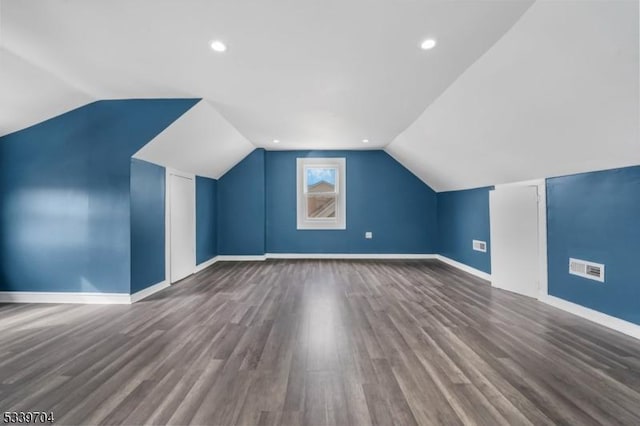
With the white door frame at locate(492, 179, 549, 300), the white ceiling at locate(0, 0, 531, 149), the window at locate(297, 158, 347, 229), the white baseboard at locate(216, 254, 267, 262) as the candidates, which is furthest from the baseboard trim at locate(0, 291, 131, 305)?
the white door frame at locate(492, 179, 549, 300)

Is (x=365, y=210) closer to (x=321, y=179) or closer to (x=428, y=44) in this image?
(x=321, y=179)

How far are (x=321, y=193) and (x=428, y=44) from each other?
442cm

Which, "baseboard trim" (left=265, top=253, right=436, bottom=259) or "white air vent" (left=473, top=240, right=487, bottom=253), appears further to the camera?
"baseboard trim" (left=265, top=253, right=436, bottom=259)

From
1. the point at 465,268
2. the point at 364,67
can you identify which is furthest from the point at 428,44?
the point at 465,268

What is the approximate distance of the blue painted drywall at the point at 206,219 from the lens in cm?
547

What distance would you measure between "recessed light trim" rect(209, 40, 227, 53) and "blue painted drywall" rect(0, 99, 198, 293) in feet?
4.53

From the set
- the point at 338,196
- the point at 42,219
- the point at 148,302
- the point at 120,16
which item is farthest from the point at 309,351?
the point at 338,196

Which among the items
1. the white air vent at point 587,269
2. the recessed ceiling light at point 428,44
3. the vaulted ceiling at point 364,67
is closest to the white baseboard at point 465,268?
the white air vent at point 587,269

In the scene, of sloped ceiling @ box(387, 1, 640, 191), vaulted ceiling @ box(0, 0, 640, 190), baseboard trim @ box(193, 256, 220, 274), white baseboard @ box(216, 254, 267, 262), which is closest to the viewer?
sloped ceiling @ box(387, 1, 640, 191)

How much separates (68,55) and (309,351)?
3357 mm

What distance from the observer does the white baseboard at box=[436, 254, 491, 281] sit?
4598 millimetres

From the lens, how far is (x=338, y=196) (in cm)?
646

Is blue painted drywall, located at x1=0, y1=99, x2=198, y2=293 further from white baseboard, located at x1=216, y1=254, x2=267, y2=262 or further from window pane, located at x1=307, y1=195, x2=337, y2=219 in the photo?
window pane, located at x1=307, y1=195, x2=337, y2=219

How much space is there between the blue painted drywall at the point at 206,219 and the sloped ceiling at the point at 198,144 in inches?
13.1
